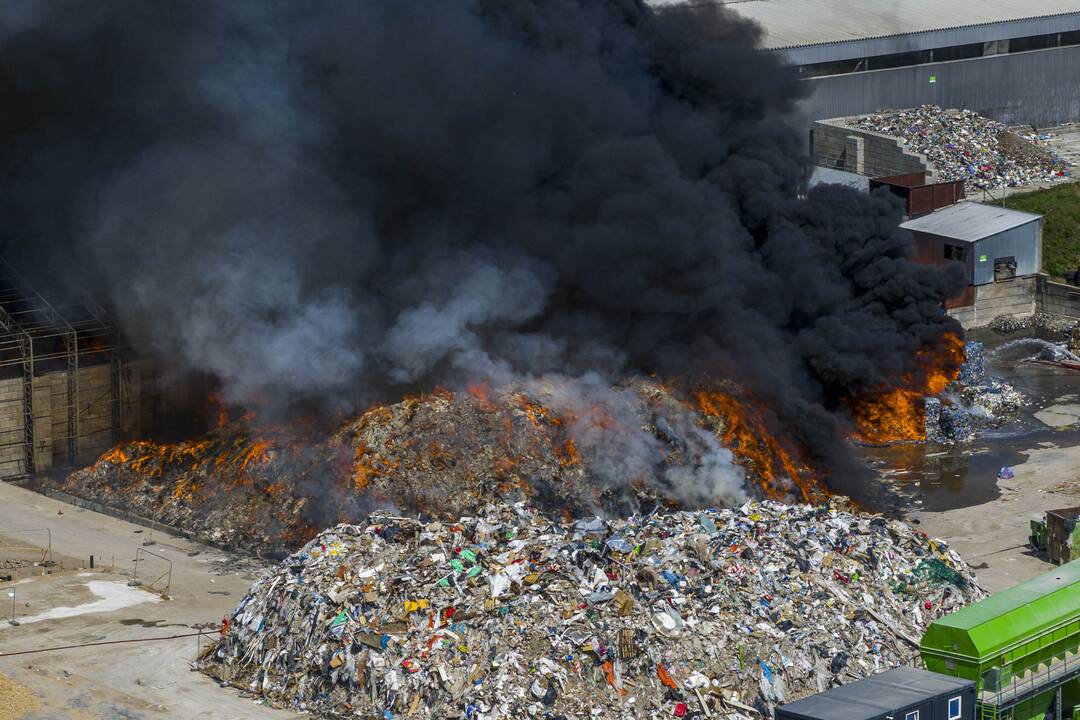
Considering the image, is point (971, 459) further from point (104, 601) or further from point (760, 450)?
point (104, 601)

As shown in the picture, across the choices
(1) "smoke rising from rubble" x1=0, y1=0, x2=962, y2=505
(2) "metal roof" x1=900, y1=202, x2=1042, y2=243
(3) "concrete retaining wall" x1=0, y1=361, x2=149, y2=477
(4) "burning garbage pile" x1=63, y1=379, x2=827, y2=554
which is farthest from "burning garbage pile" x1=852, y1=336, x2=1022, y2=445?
(3) "concrete retaining wall" x1=0, y1=361, x2=149, y2=477

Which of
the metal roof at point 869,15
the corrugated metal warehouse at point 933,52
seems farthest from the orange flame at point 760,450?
the metal roof at point 869,15

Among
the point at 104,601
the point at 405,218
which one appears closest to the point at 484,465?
the point at 405,218

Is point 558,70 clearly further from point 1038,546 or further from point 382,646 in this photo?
point 382,646

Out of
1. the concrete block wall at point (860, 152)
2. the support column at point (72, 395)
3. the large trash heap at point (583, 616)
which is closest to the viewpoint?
→ the large trash heap at point (583, 616)

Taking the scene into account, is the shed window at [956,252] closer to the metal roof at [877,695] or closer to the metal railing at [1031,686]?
the metal railing at [1031,686]
